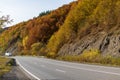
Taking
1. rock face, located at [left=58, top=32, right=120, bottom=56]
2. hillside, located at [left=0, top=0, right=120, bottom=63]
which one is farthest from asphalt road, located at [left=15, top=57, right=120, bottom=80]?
rock face, located at [left=58, top=32, right=120, bottom=56]

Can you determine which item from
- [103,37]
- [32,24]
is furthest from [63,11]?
[103,37]

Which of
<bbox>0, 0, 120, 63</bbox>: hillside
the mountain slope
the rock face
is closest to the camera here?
the rock face

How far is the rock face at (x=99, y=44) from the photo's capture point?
2039 inches

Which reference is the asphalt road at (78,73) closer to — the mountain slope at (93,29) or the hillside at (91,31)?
the hillside at (91,31)

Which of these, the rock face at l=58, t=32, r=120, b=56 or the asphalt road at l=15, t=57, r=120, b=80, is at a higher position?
the rock face at l=58, t=32, r=120, b=56

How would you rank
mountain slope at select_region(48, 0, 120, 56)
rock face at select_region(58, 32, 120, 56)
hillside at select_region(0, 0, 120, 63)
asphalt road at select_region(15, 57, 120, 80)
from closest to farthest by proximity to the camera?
asphalt road at select_region(15, 57, 120, 80) < rock face at select_region(58, 32, 120, 56) < hillside at select_region(0, 0, 120, 63) < mountain slope at select_region(48, 0, 120, 56)

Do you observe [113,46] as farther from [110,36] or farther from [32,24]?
[32,24]

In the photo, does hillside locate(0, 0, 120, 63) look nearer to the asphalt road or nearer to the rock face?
the rock face

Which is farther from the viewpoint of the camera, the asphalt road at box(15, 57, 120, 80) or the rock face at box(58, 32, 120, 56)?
the rock face at box(58, 32, 120, 56)

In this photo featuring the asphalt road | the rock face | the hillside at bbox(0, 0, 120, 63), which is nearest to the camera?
the asphalt road

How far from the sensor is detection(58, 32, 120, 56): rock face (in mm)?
51794

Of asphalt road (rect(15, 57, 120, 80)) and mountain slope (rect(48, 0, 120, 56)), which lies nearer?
asphalt road (rect(15, 57, 120, 80))

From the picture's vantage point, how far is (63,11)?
5359 inches

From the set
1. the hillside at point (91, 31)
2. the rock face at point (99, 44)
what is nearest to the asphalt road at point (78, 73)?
the hillside at point (91, 31)
